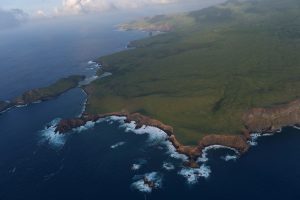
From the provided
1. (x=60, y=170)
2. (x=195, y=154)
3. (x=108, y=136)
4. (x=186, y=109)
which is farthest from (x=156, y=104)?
(x=60, y=170)

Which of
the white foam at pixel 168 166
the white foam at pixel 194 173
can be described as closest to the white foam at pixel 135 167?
the white foam at pixel 168 166

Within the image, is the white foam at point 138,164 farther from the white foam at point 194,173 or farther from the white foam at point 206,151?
the white foam at point 206,151

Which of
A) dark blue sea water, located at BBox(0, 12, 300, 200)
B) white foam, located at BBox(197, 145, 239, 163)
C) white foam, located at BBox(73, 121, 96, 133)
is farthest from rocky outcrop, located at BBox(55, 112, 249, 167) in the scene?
dark blue sea water, located at BBox(0, 12, 300, 200)

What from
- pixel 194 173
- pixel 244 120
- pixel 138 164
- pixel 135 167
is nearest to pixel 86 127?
pixel 138 164

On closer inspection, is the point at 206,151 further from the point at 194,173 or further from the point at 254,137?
the point at 254,137

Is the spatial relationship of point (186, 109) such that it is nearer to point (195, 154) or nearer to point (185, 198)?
point (195, 154)
